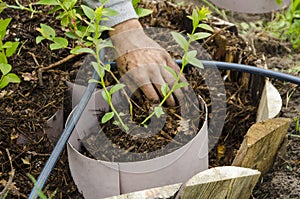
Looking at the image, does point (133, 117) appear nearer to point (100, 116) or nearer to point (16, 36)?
point (100, 116)

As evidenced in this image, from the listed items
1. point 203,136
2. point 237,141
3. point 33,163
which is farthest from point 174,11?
point 33,163

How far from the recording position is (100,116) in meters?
1.81

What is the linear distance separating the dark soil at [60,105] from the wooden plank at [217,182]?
32 centimetres

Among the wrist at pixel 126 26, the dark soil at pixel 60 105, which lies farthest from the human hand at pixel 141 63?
the dark soil at pixel 60 105

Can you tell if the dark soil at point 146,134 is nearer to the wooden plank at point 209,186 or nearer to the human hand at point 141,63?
the human hand at point 141,63

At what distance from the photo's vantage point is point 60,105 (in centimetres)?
185

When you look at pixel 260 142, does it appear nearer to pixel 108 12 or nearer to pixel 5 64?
pixel 108 12

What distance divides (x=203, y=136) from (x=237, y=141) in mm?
388

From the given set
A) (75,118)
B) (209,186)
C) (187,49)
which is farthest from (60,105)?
(209,186)

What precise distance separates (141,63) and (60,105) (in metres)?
0.35

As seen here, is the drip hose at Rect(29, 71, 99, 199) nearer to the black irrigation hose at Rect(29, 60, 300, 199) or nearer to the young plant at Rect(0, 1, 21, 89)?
the black irrigation hose at Rect(29, 60, 300, 199)

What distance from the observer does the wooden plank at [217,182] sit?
1467 millimetres

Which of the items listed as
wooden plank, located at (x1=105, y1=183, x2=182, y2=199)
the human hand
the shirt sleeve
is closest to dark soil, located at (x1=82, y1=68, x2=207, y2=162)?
the human hand

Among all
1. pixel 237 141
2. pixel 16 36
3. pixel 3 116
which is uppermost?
pixel 16 36
